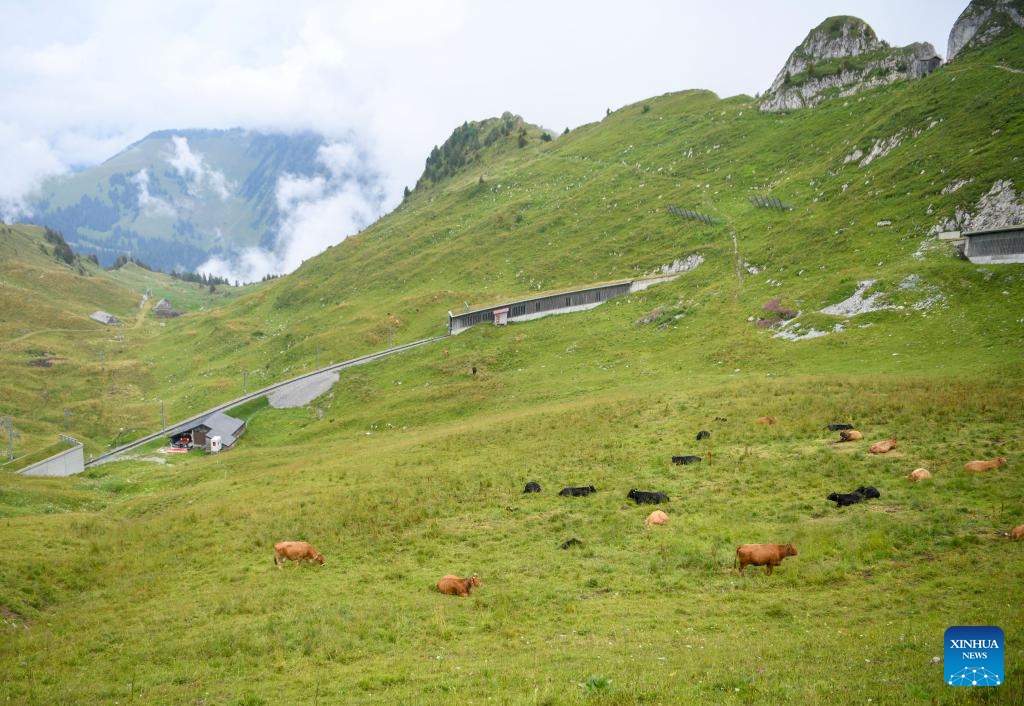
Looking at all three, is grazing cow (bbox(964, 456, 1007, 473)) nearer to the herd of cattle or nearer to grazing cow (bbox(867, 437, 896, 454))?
the herd of cattle

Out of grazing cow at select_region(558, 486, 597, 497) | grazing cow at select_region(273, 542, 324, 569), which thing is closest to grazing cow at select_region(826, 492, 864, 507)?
grazing cow at select_region(558, 486, 597, 497)

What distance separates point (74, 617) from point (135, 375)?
11341cm

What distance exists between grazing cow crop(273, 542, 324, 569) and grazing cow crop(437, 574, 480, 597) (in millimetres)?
6544

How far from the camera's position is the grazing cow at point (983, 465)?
24750 millimetres

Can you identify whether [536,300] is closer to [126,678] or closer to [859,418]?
[859,418]

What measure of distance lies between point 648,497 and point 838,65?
13070 centimetres

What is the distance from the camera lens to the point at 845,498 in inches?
958

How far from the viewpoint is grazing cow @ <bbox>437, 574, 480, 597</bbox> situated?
818 inches

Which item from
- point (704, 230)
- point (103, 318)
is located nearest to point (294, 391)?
point (704, 230)

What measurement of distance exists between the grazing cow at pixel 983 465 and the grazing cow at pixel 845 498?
4768 millimetres

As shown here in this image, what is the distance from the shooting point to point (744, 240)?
3489 inches

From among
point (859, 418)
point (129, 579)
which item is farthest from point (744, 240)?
point (129, 579)

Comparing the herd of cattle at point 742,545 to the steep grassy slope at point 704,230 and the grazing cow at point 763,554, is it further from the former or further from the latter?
the steep grassy slope at point 704,230

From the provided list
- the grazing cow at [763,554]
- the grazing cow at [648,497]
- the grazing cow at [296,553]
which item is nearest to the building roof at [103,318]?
the grazing cow at [296,553]
